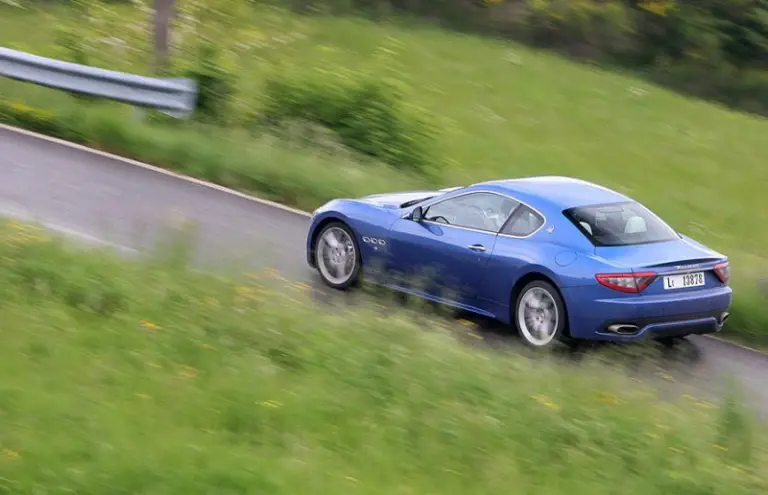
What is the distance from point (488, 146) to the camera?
2306 cm

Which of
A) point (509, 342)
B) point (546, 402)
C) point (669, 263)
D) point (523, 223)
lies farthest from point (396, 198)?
point (546, 402)

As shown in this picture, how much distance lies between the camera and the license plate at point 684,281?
9.46 meters

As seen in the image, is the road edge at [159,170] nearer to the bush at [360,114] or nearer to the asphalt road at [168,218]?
the asphalt road at [168,218]

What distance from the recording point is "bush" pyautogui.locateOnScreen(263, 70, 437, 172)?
723 inches

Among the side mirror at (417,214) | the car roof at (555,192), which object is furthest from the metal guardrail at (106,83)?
the car roof at (555,192)

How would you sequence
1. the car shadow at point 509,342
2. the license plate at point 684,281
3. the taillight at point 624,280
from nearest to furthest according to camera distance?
the taillight at point 624,280, the license plate at point 684,281, the car shadow at point 509,342

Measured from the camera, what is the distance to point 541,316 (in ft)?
31.8

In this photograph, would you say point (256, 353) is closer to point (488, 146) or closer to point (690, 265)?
point (690, 265)

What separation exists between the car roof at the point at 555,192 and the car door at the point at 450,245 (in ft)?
0.42

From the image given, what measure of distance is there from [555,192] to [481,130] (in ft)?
47.6

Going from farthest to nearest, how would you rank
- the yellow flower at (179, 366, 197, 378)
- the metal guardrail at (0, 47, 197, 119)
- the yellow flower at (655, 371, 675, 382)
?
the metal guardrail at (0, 47, 197, 119), the yellow flower at (655, 371, 675, 382), the yellow flower at (179, 366, 197, 378)

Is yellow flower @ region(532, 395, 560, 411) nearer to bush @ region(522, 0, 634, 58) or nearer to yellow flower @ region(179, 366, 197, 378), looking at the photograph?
yellow flower @ region(179, 366, 197, 378)

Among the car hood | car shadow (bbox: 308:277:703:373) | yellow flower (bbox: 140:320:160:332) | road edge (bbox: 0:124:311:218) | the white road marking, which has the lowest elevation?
the white road marking

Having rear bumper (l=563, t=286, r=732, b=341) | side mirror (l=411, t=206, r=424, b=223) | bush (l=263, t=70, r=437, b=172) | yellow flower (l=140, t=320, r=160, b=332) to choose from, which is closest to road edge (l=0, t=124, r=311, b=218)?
side mirror (l=411, t=206, r=424, b=223)
